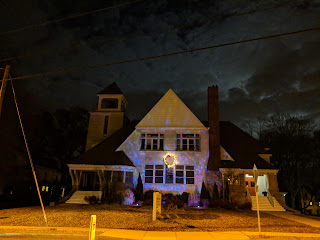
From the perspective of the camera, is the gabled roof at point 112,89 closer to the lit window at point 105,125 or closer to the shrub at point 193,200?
the lit window at point 105,125

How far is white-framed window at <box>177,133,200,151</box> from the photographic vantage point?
24344mm

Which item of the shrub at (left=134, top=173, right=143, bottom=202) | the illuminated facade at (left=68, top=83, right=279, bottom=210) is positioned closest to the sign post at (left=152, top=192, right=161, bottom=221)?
the shrub at (left=134, top=173, right=143, bottom=202)

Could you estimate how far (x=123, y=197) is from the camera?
2028 cm

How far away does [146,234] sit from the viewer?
31.6 feet

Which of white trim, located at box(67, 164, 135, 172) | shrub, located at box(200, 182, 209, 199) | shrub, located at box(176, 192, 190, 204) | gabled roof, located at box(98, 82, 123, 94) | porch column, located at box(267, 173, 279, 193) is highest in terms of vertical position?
gabled roof, located at box(98, 82, 123, 94)

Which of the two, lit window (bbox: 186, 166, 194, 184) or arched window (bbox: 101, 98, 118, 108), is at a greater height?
arched window (bbox: 101, 98, 118, 108)

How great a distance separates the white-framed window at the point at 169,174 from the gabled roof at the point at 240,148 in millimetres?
3318

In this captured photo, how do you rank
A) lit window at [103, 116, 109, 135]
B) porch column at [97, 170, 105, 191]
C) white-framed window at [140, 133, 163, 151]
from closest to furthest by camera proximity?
porch column at [97, 170, 105, 191]
white-framed window at [140, 133, 163, 151]
lit window at [103, 116, 109, 135]

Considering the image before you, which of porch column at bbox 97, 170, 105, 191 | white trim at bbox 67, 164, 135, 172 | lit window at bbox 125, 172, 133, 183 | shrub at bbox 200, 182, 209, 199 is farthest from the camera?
lit window at bbox 125, 172, 133, 183

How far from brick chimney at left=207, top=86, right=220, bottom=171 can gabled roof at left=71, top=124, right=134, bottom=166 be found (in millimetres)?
7558

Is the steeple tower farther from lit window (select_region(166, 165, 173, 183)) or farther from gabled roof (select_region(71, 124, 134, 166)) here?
lit window (select_region(166, 165, 173, 183))

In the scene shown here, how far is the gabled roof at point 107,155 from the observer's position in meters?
23.1

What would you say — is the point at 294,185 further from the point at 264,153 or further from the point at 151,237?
the point at 151,237

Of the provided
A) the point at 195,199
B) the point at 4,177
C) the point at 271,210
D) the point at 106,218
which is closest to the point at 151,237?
the point at 106,218
